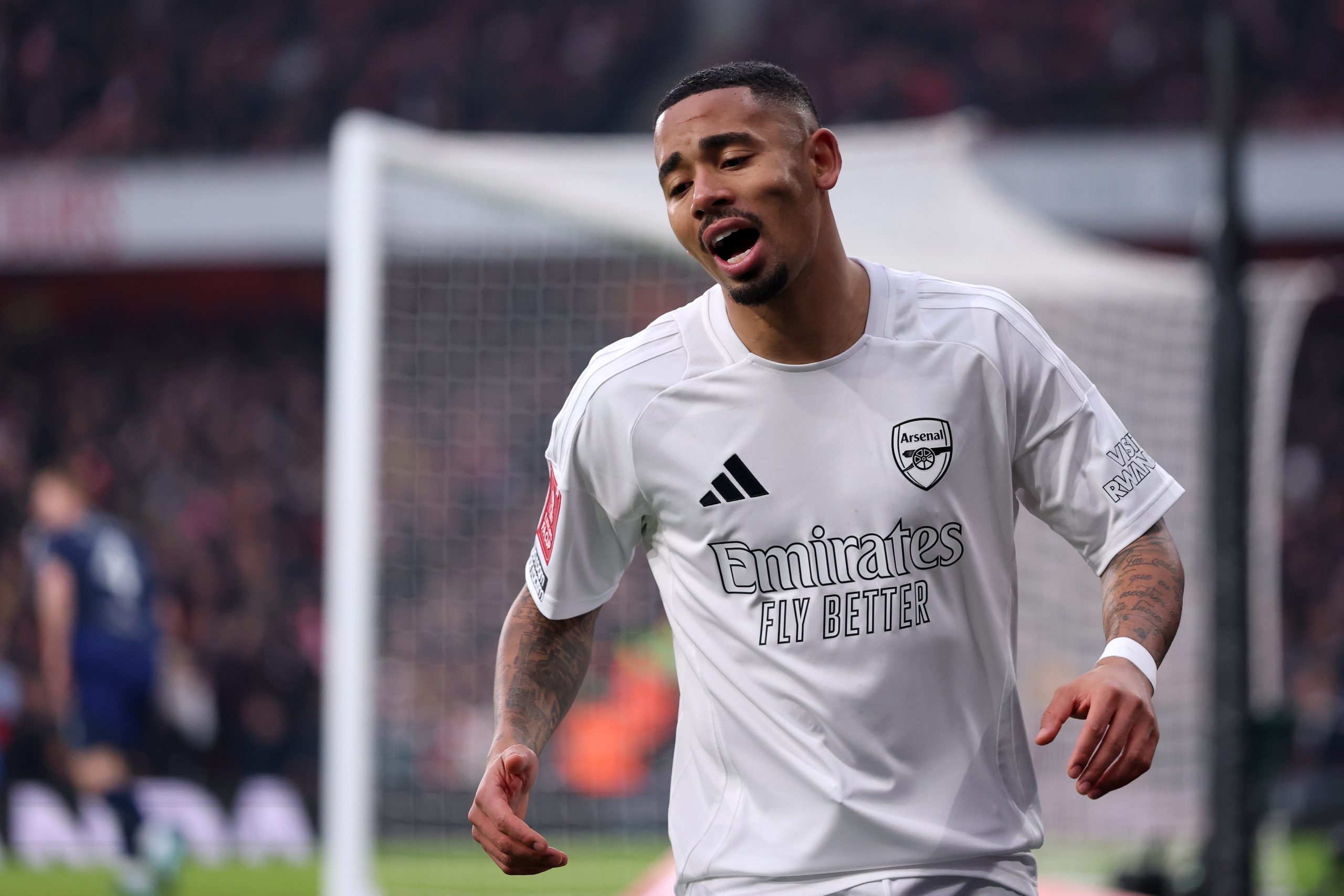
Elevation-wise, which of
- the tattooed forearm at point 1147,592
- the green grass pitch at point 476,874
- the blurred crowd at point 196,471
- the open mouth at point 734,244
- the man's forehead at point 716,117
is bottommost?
the green grass pitch at point 476,874

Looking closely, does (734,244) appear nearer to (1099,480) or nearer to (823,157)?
(823,157)

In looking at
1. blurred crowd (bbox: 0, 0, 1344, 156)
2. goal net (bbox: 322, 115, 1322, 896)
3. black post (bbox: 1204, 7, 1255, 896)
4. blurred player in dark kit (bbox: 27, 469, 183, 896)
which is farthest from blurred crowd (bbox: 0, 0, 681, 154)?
black post (bbox: 1204, 7, 1255, 896)

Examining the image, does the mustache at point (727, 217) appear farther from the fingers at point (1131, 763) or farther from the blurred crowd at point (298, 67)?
the blurred crowd at point (298, 67)

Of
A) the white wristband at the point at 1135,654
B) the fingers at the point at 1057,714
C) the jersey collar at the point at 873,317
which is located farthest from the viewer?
the jersey collar at the point at 873,317

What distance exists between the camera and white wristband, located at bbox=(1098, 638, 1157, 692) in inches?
76.0

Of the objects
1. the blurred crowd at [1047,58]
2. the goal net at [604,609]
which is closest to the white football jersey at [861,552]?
the goal net at [604,609]

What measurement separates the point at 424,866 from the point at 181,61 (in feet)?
44.1

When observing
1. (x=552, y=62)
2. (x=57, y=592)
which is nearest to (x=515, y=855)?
(x=57, y=592)

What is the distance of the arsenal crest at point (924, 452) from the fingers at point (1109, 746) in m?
0.39

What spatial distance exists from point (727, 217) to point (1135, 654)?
0.72 m

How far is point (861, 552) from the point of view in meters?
2.07

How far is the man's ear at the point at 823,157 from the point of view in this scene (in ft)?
6.98

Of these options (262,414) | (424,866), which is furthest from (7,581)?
(424,866)

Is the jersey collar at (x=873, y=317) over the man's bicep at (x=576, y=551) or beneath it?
over
